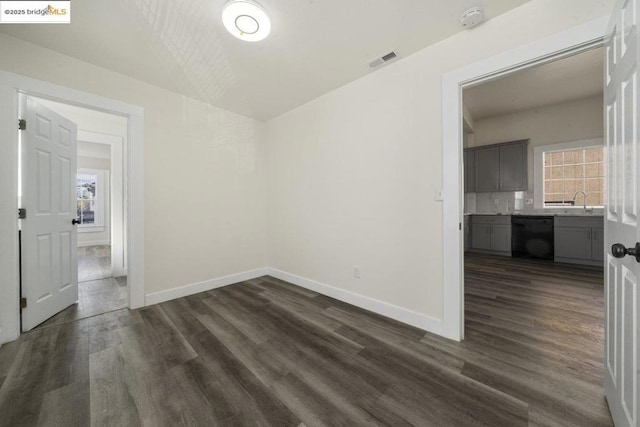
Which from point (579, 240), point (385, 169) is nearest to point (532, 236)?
point (579, 240)

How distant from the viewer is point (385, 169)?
7.98 feet

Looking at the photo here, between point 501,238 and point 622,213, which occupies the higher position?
point 622,213

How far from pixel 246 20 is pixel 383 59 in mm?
1274

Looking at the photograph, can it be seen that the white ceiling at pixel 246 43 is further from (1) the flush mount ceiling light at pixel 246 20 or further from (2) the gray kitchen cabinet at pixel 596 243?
(2) the gray kitchen cabinet at pixel 596 243

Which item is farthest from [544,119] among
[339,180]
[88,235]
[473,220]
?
[88,235]

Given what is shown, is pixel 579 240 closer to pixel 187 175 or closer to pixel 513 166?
pixel 513 166

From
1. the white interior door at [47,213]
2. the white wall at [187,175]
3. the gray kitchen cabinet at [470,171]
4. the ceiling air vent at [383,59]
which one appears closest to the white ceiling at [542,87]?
the gray kitchen cabinet at [470,171]

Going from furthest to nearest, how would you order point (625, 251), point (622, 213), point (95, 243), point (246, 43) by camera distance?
point (95, 243) < point (246, 43) < point (622, 213) < point (625, 251)

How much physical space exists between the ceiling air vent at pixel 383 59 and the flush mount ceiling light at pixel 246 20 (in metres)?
1.03

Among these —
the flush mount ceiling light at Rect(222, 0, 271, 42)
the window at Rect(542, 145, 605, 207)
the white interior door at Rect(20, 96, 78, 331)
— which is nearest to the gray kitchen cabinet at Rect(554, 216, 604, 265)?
the window at Rect(542, 145, 605, 207)

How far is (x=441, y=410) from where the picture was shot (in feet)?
4.22

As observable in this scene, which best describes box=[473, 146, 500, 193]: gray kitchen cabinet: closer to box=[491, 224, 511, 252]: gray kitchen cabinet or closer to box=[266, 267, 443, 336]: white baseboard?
box=[491, 224, 511, 252]: gray kitchen cabinet

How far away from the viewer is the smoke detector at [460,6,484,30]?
170 centimetres

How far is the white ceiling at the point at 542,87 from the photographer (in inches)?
127
